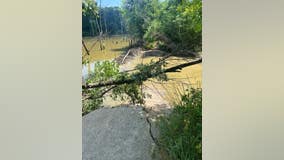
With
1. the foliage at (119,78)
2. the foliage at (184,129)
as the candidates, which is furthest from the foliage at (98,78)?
the foliage at (184,129)

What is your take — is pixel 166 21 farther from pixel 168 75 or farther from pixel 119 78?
pixel 119 78

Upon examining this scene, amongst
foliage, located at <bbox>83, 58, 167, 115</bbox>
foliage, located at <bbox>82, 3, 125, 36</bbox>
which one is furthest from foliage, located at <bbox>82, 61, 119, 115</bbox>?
foliage, located at <bbox>82, 3, 125, 36</bbox>

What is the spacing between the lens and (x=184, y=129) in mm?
2709

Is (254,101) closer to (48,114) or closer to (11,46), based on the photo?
(48,114)

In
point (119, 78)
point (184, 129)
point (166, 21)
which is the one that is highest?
point (166, 21)

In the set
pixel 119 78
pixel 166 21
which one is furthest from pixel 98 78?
pixel 166 21

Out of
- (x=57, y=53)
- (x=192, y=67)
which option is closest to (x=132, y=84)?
(x=192, y=67)

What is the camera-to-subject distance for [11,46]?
6.54ft

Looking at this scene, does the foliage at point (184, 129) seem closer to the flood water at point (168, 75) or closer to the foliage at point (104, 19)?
the flood water at point (168, 75)

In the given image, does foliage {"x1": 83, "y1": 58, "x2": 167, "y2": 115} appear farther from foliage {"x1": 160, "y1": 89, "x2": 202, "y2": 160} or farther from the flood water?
foliage {"x1": 160, "y1": 89, "x2": 202, "y2": 160}

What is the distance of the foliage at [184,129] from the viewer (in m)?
2.68

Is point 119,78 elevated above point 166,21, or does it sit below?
below

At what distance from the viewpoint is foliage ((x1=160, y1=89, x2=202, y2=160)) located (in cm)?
268

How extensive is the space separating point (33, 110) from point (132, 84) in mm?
902
